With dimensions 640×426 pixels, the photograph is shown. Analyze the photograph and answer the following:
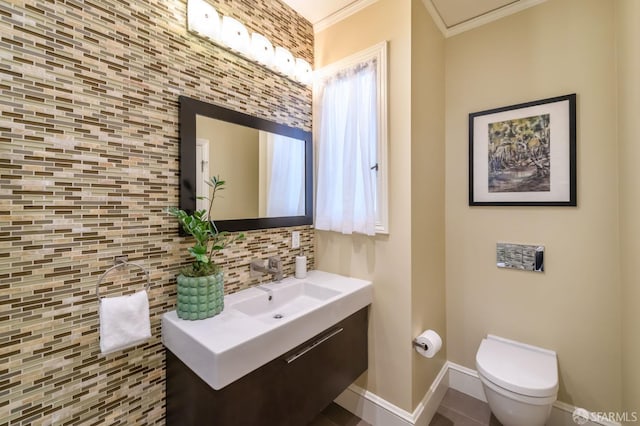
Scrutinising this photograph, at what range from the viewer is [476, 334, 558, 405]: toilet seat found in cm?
135

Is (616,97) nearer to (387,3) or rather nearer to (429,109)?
(429,109)

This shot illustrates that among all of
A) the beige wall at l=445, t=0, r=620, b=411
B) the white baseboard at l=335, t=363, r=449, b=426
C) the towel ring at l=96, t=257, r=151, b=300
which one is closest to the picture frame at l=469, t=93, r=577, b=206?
the beige wall at l=445, t=0, r=620, b=411

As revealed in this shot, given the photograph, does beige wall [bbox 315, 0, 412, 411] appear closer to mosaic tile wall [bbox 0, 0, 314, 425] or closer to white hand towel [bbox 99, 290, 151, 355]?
mosaic tile wall [bbox 0, 0, 314, 425]

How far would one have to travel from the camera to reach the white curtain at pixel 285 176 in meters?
1.75

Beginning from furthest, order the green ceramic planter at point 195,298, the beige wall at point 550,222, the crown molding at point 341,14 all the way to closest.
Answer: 1. the crown molding at point 341,14
2. the beige wall at point 550,222
3. the green ceramic planter at point 195,298

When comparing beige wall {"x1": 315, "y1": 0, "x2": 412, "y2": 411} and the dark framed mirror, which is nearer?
the dark framed mirror

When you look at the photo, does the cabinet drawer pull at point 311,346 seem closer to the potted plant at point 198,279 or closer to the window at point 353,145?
the potted plant at point 198,279

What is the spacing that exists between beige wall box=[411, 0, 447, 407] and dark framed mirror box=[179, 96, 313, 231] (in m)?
0.76

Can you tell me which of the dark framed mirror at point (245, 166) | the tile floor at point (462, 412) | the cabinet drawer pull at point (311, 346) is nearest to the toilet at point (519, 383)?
the tile floor at point (462, 412)

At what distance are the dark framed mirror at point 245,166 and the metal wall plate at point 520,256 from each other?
135 cm

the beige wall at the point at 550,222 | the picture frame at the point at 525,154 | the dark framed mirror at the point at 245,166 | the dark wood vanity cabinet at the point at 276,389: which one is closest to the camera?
the dark wood vanity cabinet at the point at 276,389

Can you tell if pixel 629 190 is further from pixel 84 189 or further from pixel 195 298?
pixel 84 189

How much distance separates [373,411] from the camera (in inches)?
67.2

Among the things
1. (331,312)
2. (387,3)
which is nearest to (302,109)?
(387,3)
